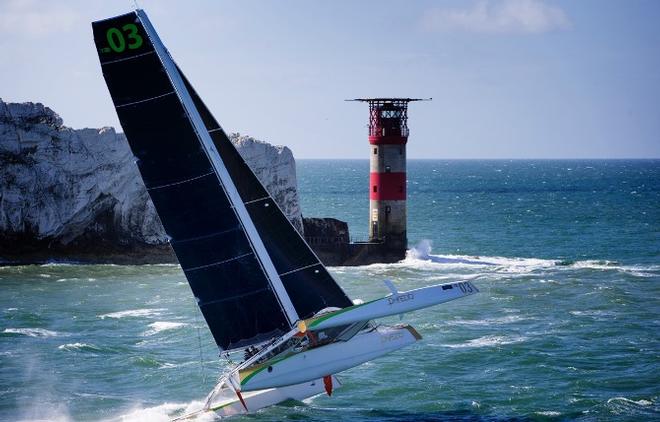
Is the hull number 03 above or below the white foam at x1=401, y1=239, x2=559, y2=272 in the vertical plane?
above

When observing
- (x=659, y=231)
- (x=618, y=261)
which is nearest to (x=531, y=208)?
(x=659, y=231)

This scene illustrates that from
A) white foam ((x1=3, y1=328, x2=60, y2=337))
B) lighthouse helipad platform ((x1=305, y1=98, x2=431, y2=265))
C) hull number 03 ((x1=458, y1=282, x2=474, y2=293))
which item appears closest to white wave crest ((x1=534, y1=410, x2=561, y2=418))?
hull number 03 ((x1=458, y1=282, x2=474, y2=293))

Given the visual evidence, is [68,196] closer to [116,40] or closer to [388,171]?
[388,171]

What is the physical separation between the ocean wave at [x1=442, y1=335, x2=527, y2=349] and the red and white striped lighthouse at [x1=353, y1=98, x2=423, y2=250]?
1839cm

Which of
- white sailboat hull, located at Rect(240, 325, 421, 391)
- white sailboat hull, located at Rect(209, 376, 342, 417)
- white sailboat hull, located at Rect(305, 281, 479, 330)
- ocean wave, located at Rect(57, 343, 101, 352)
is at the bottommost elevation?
ocean wave, located at Rect(57, 343, 101, 352)

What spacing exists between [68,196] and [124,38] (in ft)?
109

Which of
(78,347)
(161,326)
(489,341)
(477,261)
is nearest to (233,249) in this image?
(78,347)

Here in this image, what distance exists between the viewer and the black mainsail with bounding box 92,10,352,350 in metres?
23.0

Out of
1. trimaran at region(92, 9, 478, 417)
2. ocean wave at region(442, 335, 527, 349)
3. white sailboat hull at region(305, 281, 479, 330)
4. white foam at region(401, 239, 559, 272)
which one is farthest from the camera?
white foam at region(401, 239, 559, 272)

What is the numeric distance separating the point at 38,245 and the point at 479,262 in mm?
24650

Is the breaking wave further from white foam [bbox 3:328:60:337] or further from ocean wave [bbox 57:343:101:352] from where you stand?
ocean wave [bbox 57:343:101:352]

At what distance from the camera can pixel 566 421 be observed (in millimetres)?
25625

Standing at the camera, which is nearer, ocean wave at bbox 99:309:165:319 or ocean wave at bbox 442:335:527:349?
ocean wave at bbox 442:335:527:349

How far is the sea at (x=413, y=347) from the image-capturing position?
27.2m
